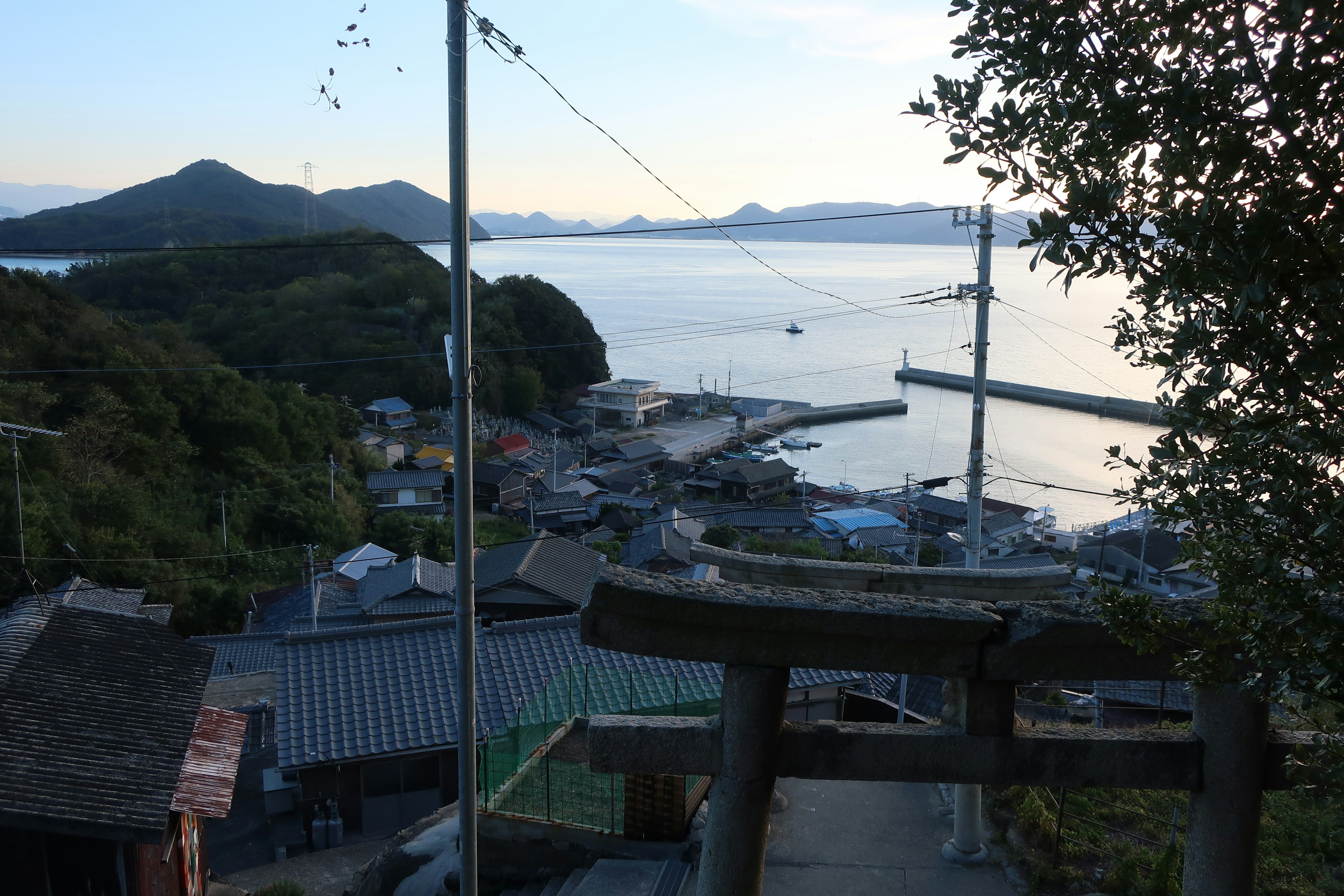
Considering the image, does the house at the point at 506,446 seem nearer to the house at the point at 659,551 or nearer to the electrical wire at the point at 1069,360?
the house at the point at 659,551

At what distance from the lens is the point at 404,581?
1495 cm

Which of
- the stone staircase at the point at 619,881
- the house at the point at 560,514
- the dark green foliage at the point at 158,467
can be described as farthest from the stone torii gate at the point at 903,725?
→ the house at the point at 560,514

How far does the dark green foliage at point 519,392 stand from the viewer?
137ft

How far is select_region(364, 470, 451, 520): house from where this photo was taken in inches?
1029

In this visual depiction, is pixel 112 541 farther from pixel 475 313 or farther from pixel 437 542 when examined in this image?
pixel 475 313

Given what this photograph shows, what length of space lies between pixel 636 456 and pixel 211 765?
97.0 ft

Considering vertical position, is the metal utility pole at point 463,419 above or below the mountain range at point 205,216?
below

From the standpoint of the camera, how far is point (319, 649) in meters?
8.42

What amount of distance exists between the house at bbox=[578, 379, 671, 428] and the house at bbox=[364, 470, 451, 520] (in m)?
16.2

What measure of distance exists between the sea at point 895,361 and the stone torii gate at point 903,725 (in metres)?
0.57

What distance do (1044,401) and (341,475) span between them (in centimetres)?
3444

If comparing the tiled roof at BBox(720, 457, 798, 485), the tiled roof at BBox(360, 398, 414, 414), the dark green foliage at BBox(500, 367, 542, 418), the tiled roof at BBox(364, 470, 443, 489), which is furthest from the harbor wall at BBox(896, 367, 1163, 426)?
the tiled roof at BBox(360, 398, 414, 414)

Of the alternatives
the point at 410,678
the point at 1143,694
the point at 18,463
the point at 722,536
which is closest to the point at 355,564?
the point at 18,463

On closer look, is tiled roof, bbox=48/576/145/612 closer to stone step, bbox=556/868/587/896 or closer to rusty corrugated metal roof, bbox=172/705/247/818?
rusty corrugated metal roof, bbox=172/705/247/818
